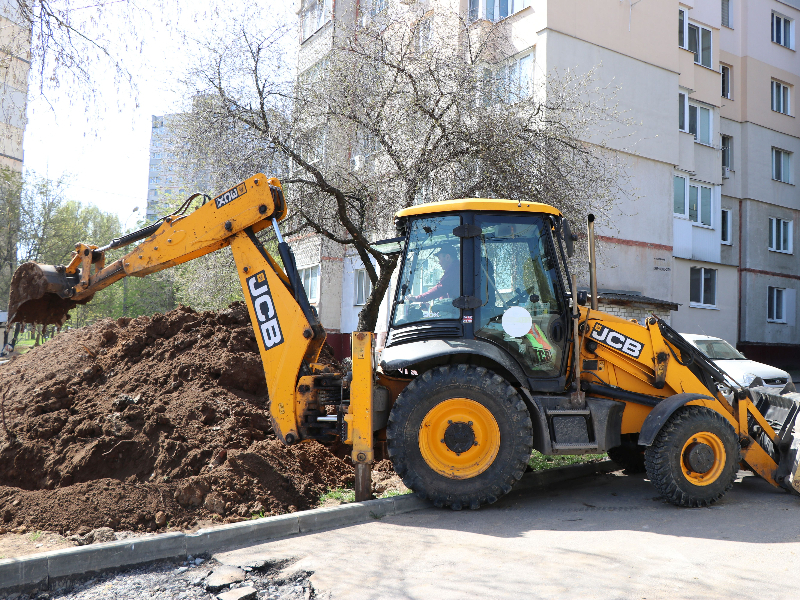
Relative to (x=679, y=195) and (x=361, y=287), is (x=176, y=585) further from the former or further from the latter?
(x=679, y=195)

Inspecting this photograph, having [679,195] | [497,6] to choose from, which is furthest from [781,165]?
[497,6]

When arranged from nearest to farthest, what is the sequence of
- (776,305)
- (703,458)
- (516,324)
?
1. (703,458)
2. (516,324)
3. (776,305)

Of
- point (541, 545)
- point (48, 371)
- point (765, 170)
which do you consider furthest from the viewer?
point (765, 170)

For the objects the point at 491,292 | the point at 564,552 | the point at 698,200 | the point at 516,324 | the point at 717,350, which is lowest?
the point at 564,552

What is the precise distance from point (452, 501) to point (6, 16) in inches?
216

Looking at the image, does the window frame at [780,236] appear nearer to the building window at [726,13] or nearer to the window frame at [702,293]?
the window frame at [702,293]

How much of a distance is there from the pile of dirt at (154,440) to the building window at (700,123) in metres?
18.8

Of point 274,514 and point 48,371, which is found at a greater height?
point 48,371

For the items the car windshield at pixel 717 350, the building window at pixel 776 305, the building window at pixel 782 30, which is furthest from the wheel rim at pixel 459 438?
the building window at pixel 782 30

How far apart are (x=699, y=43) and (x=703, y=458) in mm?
20517

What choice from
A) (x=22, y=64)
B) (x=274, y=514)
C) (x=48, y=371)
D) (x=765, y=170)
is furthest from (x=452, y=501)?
(x=765, y=170)

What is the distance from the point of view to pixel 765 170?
25094 millimetres

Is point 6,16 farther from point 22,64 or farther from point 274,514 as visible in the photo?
point 274,514

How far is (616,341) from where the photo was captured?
647 cm
